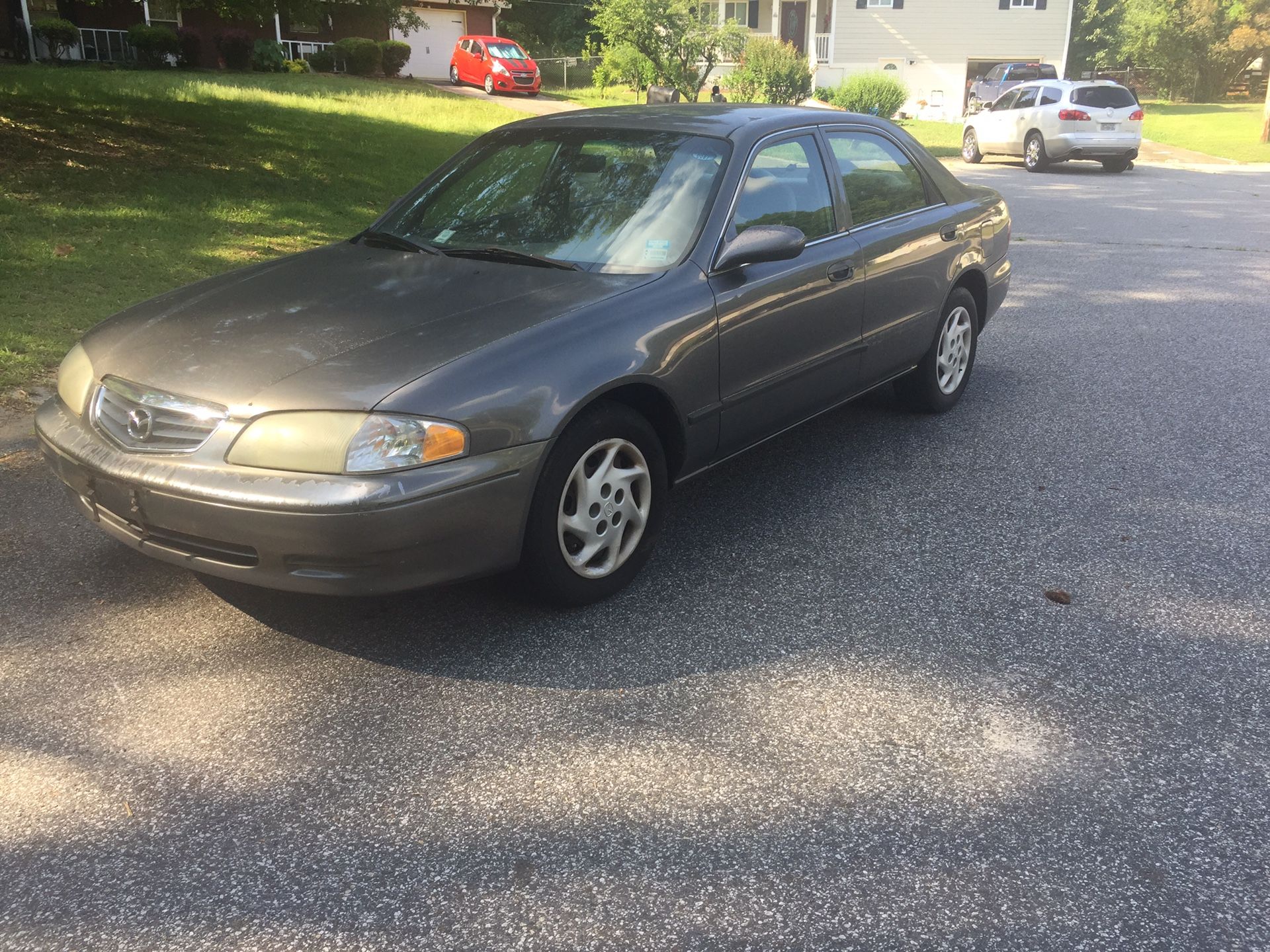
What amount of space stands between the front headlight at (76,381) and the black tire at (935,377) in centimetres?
395

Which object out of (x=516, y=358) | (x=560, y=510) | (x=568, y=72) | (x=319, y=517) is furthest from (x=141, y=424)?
(x=568, y=72)

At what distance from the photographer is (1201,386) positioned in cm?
655

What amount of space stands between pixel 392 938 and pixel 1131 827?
1.79 metres

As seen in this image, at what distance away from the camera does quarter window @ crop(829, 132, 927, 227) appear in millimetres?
4953

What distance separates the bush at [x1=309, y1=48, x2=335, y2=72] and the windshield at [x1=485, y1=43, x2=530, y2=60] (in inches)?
205

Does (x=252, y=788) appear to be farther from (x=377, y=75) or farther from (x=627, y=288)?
(x=377, y=75)

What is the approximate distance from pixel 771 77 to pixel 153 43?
17.9 m

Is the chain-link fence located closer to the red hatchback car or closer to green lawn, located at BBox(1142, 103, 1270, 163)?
the red hatchback car

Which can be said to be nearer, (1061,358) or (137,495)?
(137,495)

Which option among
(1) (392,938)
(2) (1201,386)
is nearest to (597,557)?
(1) (392,938)

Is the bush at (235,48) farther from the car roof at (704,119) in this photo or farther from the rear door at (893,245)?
the rear door at (893,245)

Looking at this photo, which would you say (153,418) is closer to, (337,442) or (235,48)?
(337,442)

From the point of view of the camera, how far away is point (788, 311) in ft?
14.3

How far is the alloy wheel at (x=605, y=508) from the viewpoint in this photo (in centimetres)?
360
